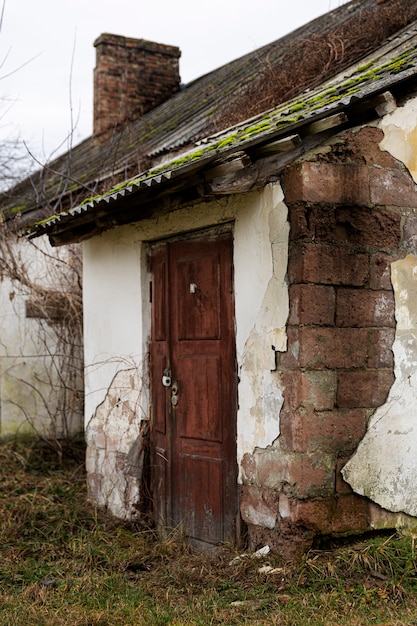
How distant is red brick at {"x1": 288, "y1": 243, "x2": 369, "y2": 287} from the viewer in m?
4.92

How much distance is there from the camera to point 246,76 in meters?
10.9

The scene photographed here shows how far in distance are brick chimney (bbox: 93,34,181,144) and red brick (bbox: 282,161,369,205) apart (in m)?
8.83

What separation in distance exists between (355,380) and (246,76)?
6.89m

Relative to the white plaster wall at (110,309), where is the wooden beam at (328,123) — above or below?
A: above

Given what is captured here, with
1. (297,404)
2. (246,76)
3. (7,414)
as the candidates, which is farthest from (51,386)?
(297,404)

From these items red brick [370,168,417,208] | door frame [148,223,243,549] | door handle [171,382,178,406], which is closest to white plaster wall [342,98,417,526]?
red brick [370,168,417,208]

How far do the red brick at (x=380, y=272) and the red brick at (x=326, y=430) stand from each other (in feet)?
2.67

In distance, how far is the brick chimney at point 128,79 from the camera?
13.5m

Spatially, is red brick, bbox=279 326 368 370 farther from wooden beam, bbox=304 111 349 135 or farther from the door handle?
the door handle

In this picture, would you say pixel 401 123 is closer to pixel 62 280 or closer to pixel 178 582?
pixel 178 582

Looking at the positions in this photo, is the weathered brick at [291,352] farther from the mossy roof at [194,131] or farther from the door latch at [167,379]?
the door latch at [167,379]

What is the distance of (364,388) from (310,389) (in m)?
0.39

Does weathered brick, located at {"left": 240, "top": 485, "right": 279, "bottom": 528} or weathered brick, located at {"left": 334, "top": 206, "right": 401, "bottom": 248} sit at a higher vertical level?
weathered brick, located at {"left": 334, "top": 206, "right": 401, "bottom": 248}

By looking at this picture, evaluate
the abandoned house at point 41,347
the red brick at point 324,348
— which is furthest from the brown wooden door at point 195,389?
the abandoned house at point 41,347
